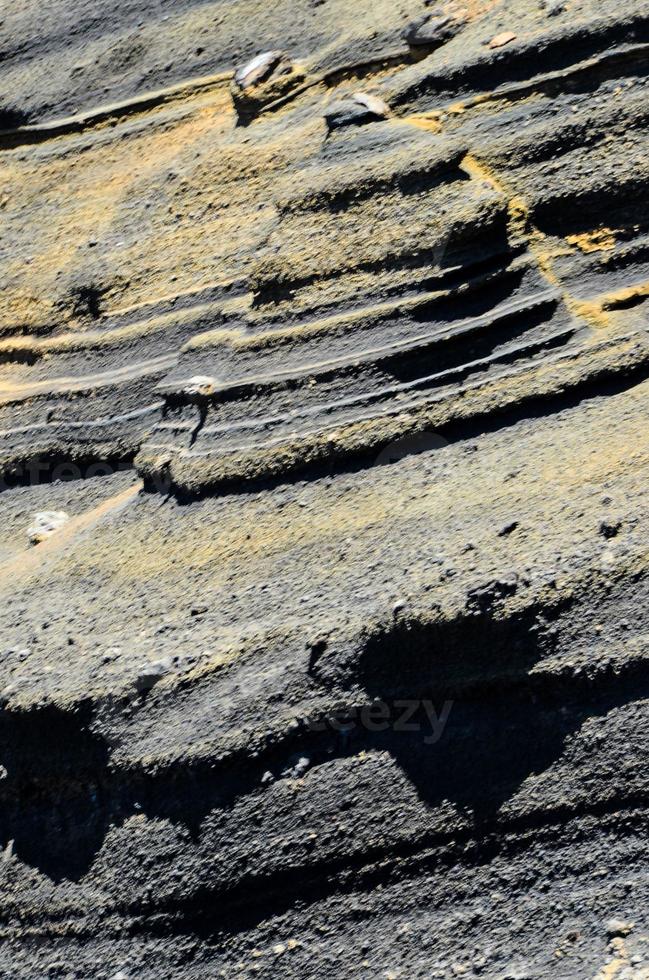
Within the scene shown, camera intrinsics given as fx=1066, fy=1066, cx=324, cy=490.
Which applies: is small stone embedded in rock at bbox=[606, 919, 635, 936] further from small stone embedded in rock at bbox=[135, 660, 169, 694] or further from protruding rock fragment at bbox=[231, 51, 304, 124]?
protruding rock fragment at bbox=[231, 51, 304, 124]

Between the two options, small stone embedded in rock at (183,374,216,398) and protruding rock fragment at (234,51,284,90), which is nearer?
small stone embedded in rock at (183,374,216,398)

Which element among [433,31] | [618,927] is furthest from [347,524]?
[433,31]

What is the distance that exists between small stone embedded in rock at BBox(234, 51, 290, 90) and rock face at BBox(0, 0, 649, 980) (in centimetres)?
2

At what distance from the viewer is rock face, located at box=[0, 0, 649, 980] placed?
3758 millimetres

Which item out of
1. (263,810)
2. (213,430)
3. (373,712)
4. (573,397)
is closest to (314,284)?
(213,430)

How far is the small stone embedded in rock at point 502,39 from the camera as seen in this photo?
209 inches

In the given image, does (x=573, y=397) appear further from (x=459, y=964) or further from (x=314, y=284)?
(x=459, y=964)

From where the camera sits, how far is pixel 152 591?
183 inches
